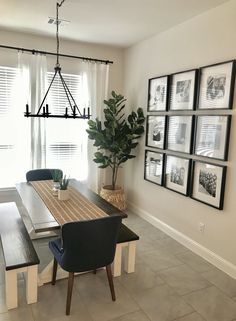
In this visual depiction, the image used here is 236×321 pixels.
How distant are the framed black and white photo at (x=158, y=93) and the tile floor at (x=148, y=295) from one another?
2.02 metres

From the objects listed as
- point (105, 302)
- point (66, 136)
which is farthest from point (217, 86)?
point (66, 136)

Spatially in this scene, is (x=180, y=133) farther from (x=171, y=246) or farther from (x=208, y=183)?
(x=171, y=246)

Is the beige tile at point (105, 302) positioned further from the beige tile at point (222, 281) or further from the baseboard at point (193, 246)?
the baseboard at point (193, 246)

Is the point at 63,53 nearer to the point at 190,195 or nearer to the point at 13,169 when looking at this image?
the point at 13,169

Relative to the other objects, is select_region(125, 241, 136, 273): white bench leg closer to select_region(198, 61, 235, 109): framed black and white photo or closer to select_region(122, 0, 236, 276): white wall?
select_region(122, 0, 236, 276): white wall

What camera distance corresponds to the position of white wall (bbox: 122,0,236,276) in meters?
2.73

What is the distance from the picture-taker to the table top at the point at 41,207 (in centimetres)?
215

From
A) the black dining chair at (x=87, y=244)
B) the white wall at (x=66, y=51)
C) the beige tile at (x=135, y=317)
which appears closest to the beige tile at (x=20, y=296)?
the black dining chair at (x=87, y=244)

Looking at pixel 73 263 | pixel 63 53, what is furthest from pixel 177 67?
pixel 73 263

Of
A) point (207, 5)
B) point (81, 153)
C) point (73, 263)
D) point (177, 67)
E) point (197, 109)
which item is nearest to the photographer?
point (73, 263)

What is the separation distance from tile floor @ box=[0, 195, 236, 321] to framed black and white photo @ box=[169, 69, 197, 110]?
185 cm

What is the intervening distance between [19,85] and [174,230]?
3076 mm

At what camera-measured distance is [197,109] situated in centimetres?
307

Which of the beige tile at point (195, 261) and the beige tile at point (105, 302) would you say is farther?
the beige tile at point (195, 261)
